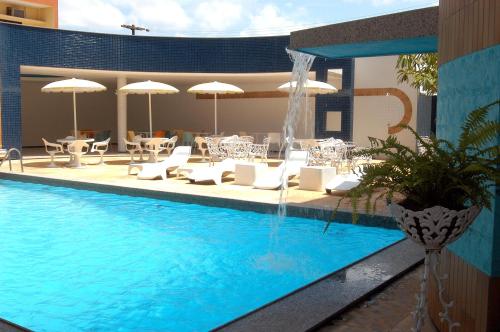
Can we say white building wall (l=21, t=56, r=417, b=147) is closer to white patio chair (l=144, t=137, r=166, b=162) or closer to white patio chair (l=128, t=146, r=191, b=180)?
white patio chair (l=144, t=137, r=166, b=162)

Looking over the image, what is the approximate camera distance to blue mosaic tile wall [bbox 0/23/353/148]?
1509 cm

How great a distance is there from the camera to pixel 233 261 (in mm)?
5750

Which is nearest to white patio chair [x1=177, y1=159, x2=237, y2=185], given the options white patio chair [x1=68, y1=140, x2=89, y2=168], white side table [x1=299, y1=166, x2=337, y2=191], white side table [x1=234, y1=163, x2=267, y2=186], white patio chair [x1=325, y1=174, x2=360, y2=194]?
white side table [x1=234, y1=163, x2=267, y2=186]

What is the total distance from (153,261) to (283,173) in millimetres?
4235

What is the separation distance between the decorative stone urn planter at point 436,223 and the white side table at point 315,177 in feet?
22.8

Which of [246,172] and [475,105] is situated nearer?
→ [475,105]

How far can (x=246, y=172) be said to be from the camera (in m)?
9.89

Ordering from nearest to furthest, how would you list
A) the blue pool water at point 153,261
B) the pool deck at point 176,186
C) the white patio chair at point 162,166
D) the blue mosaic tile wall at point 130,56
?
1. the blue pool water at point 153,261
2. the pool deck at point 176,186
3. the white patio chair at point 162,166
4. the blue mosaic tile wall at point 130,56

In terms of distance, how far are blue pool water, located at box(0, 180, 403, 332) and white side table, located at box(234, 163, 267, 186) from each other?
1557 millimetres

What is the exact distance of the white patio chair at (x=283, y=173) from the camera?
9430mm

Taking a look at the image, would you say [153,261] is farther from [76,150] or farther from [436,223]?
[76,150]

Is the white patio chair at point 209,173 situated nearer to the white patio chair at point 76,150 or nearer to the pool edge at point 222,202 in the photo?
the pool edge at point 222,202

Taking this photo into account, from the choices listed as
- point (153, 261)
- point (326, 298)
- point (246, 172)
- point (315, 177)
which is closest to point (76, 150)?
point (246, 172)

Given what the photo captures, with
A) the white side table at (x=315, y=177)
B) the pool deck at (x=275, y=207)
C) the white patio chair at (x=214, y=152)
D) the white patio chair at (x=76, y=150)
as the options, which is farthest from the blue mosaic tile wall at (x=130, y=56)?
the white side table at (x=315, y=177)
